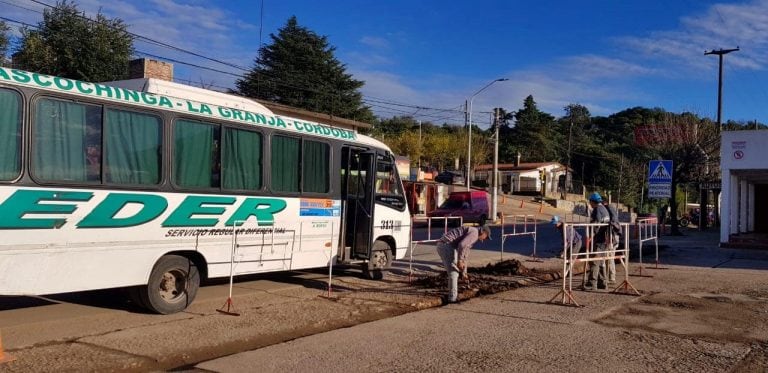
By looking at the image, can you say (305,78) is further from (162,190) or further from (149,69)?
(162,190)

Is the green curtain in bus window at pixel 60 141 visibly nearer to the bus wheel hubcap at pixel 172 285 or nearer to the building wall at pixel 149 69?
the bus wheel hubcap at pixel 172 285

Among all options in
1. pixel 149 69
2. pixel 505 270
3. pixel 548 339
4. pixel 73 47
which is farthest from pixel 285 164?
pixel 73 47

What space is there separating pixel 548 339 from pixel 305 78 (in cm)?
4745

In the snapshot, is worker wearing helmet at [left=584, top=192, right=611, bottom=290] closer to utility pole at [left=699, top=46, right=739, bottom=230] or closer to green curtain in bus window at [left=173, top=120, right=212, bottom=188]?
green curtain in bus window at [left=173, top=120, right=212, bottom=188]

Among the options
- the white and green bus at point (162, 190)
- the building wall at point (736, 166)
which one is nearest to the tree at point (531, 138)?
the building wall at point (736, 166)

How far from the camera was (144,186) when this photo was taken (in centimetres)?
820

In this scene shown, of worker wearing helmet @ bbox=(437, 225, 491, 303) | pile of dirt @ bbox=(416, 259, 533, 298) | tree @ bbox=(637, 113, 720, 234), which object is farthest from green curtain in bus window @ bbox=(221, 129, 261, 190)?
tree @ bbox=(637, 113, 720, 234)

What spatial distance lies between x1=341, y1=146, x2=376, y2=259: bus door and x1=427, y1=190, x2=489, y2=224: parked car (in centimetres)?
2053

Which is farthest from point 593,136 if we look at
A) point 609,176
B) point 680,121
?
point 680,121

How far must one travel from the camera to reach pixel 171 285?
8773mm

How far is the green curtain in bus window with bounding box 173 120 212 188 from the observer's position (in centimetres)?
870

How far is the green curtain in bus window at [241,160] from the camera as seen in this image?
9.41 m

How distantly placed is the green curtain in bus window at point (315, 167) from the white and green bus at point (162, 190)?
0.09 feet

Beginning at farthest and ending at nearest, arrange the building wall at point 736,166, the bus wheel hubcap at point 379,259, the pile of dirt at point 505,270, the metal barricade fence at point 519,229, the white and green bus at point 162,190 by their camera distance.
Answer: the building wall at point 736,166 < the metal barricade fence at point 519,229 < the pile of dirt at point 505,270 < the bus wheel hubcap at point 379,259 < the white and green bus at point 162,190
